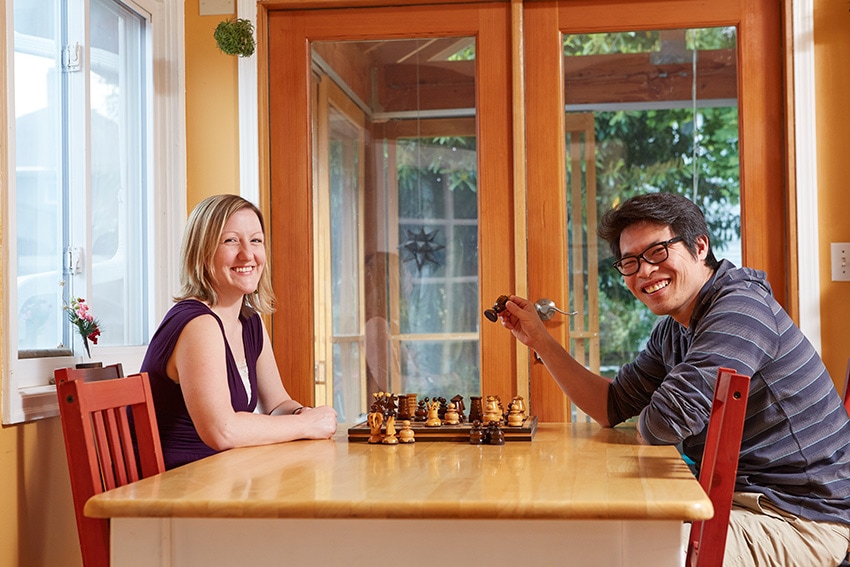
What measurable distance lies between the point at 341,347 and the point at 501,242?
0.66 meters

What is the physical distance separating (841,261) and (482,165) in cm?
119

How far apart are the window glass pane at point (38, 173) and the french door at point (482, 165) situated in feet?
2.72

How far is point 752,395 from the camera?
6.99 feet

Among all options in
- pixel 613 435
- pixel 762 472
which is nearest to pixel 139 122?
pixel 613 435

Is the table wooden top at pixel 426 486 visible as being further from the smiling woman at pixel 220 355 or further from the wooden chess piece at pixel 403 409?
the wooden chess piece at pixel 403 409

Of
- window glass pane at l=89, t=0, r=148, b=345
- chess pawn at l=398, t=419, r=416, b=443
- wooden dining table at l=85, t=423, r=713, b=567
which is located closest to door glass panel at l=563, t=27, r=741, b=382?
chess pawn at l=398, t=419, r=416, b=443

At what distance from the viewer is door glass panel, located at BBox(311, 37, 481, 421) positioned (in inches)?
128

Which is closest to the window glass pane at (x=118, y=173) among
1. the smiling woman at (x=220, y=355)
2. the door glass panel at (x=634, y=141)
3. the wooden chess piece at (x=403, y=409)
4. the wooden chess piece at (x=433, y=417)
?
the smiling woman at (x=220, y=355)

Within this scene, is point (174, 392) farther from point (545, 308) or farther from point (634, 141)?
point (634, 141)

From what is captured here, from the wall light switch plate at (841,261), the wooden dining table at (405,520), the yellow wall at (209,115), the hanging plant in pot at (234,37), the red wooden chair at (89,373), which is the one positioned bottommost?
the wooden dining table at (405,520)

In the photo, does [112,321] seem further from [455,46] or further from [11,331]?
[455,46]

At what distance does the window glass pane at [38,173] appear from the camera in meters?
2.43

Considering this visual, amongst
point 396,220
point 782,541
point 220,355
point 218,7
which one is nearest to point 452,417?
point 220,355

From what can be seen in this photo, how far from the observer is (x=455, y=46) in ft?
10.7
